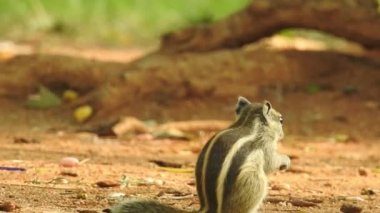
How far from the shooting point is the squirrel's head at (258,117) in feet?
21.1

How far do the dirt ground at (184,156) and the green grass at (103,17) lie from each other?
4.95 metres

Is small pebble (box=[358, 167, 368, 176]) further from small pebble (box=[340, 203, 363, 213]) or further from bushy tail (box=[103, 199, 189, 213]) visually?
bushy tail (box=[103, 199, 189, 213])

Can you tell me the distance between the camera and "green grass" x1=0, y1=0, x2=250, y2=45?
1642cm

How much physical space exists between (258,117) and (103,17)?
36.5ft

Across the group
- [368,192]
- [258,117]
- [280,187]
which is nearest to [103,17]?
[280,187]

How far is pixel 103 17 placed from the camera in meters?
17.4

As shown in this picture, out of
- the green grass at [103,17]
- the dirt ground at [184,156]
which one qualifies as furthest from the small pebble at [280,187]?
the green grass at [103,17]

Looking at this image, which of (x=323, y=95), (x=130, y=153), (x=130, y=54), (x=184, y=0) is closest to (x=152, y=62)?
(x=323, y=95)

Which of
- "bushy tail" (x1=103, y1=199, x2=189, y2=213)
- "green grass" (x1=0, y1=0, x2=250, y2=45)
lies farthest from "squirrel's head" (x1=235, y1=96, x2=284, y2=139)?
"green grass" (x1=0, y1=0, x2=250, y2=45)

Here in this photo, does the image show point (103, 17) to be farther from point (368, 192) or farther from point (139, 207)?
point (139, 207)

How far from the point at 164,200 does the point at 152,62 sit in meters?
4.64

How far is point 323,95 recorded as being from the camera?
36.8 feet

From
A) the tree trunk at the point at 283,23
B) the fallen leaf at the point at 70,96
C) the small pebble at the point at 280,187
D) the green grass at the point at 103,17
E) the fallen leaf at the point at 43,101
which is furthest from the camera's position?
the green grass at the point at 103,17

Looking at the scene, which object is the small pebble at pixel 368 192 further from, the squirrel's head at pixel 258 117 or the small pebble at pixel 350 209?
the squirrel's head at pixel 258 117
